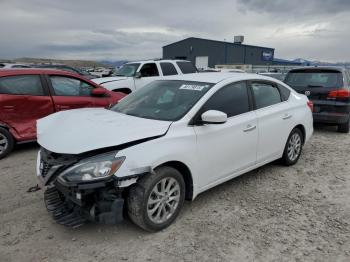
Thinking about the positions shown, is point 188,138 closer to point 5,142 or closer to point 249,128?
point 249,128

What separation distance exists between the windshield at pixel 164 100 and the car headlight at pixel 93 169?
942 millimetres

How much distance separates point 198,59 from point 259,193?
3808 cm

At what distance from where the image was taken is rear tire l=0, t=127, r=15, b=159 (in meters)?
5.55


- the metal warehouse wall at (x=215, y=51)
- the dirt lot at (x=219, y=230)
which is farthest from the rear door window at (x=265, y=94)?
the metal warehouse wall at (x=215, y=51)

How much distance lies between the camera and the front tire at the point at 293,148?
518 cm

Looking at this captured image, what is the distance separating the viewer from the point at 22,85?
5812 millimetres

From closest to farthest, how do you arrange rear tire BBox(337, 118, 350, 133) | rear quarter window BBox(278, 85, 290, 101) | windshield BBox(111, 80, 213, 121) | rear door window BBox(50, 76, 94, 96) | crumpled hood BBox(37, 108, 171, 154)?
crumpled hood BBox(37, 108, 171, 154), windshield BBox(111, 80, 213, 121), rear quarter window BBox(278, 85, 290, 101), rear door window BBox(50, 76, 94, 96), rear tire BBox(337, 118, 350, 133)

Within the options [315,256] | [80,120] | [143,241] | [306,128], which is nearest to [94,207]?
[143,241]

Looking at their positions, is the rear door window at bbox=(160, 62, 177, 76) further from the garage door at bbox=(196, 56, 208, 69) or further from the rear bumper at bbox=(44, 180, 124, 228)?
the garage door at bbox=(196, 56, 208, 69)

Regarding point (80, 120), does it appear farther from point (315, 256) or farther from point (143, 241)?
point (315, 256)

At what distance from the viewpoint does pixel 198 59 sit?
4097 centimetres

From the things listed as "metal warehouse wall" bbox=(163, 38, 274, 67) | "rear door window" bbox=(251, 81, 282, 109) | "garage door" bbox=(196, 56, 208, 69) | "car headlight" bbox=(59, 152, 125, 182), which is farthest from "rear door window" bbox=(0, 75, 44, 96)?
"garage door" bbox=(196, 56, 208, 69)

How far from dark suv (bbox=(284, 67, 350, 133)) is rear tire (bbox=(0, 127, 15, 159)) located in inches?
265

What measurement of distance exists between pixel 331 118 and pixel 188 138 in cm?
555
